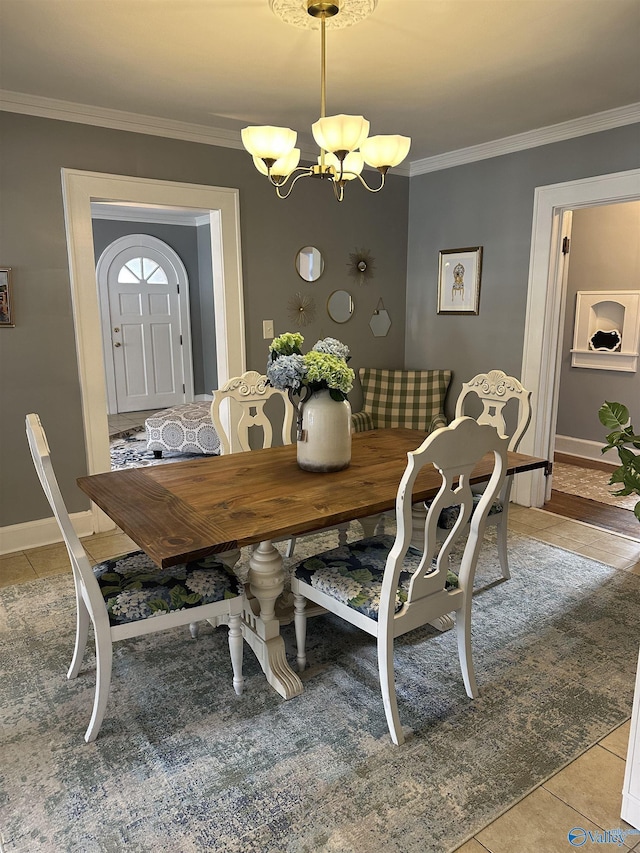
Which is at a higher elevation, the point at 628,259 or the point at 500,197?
the point at 500,197

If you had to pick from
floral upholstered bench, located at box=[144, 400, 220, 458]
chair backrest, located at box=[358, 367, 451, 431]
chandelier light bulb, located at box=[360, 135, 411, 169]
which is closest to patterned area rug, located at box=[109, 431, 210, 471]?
floral upholstered bench, located at box=[144, 400, 220, 458]

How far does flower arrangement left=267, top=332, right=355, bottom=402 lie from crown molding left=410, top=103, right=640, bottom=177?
7.76 feet

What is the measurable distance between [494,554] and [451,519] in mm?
829

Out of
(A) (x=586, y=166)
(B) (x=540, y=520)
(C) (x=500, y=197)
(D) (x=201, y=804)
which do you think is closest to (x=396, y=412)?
(B) (x=540, y=520)

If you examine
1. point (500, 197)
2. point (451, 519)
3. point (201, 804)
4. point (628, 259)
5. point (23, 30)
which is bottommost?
point (201, 804)

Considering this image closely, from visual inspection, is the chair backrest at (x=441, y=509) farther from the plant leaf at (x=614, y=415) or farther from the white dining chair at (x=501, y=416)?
the white dining chair at (x=501, y=416)

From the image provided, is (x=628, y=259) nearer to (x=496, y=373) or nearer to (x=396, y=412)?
(x=396, y=412)

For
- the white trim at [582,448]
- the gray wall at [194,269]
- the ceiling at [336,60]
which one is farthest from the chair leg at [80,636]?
the gray wall at [194,269]

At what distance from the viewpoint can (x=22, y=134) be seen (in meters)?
3.13

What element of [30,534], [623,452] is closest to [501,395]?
[623,452]

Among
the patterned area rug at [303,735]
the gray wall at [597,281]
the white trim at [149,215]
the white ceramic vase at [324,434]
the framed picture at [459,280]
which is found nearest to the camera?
the patterned area rug at [303,735]

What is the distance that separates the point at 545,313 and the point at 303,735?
3.04 meters

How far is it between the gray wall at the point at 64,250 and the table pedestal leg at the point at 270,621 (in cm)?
189

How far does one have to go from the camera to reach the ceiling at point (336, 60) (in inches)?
87.4
